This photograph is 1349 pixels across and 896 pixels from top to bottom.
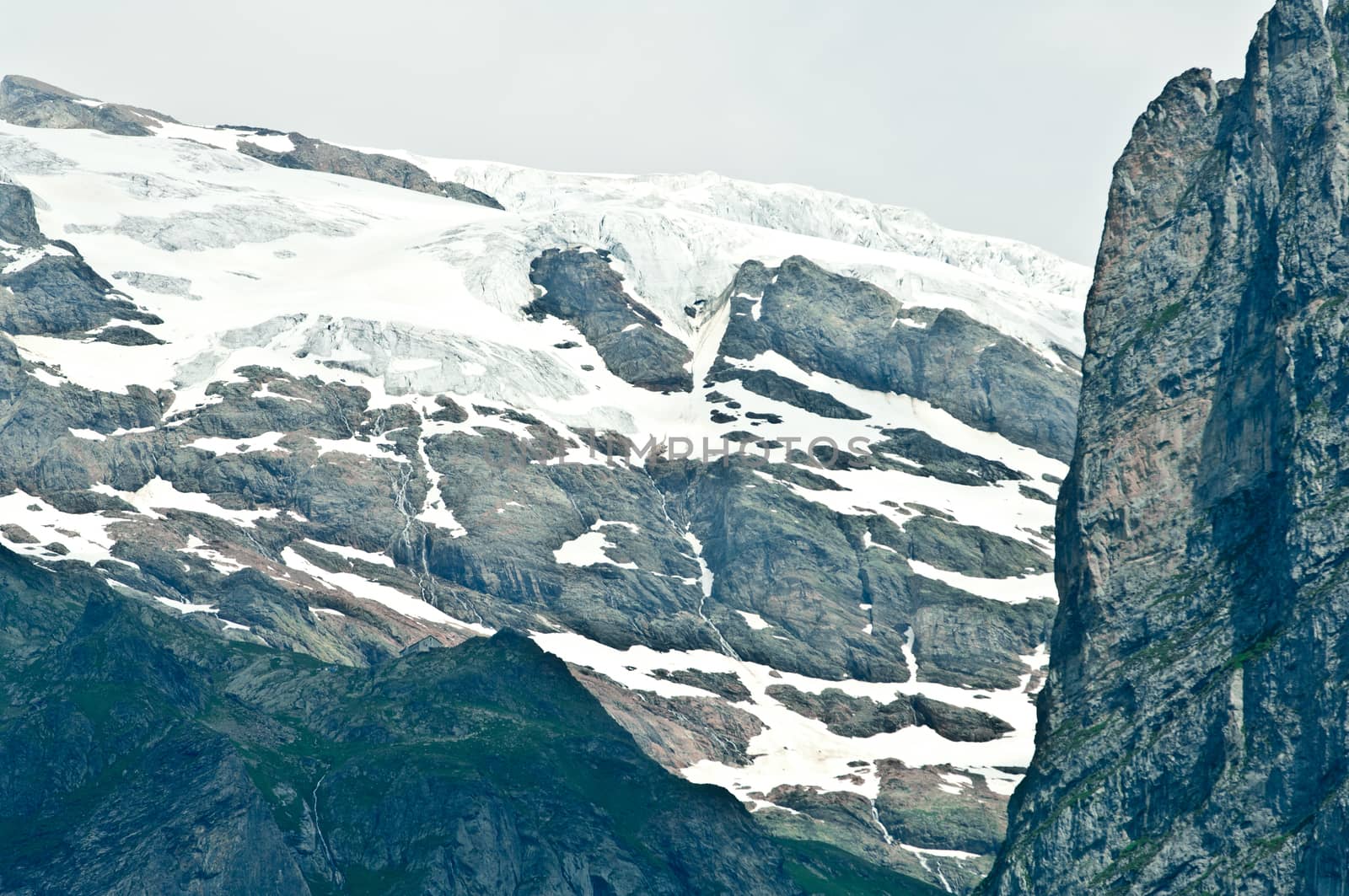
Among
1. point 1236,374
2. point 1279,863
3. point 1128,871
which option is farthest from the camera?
point 1236,374

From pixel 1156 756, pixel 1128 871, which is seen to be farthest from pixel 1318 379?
pixel 1128 871

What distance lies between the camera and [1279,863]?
148 m

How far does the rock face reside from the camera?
506 feet

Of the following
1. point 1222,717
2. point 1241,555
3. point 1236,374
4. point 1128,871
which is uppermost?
point 1236,374

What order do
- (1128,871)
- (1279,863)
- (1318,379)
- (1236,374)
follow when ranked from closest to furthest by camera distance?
(1279,863) → (1128,871) → (1318,379) → (1236,374)

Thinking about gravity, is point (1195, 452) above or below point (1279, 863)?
above

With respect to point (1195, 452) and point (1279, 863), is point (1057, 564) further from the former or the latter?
point (1279, 863)

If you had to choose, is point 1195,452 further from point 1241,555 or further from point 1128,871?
point 1128,871

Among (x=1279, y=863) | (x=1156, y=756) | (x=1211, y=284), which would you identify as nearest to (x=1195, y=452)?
(x=1211, y=284)

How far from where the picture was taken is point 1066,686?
18775cm

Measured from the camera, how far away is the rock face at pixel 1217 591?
154375 mm

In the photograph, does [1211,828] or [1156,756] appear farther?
[1156,756]

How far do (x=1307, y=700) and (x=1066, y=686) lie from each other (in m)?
35.7

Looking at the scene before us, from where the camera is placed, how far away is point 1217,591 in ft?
573
